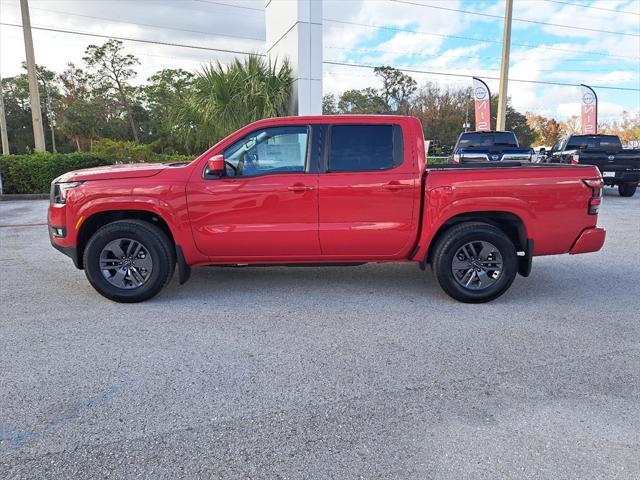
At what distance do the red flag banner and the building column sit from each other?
1767 centimetres

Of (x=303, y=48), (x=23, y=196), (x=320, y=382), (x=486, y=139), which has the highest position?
(x=303, y=48)

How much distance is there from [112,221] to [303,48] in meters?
11.4

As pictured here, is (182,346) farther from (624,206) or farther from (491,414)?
(624,206)

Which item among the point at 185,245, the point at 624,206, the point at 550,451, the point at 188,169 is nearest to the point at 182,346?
the point at 185,245

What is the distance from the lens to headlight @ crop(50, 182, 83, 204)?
4.54 metres

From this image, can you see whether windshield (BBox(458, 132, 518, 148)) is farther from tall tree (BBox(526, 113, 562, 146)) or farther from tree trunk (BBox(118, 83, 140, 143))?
tall tree (BBox(526, 113, 562, 146))

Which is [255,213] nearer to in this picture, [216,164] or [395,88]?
[216,164]

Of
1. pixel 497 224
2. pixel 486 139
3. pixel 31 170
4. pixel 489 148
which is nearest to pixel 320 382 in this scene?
pixel 497 224

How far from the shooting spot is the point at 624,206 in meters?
12.3

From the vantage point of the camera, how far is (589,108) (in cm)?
2523

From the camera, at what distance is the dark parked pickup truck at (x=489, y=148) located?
13.5 metres

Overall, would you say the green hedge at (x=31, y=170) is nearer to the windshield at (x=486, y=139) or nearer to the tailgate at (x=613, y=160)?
the windshield at (x=486, y=139)

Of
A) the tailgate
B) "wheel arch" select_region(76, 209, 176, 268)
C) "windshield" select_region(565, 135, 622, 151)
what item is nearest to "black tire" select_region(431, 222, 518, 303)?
"wheel arch" select_region(76, 209, 176, 268)

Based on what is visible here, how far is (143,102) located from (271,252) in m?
47.5
